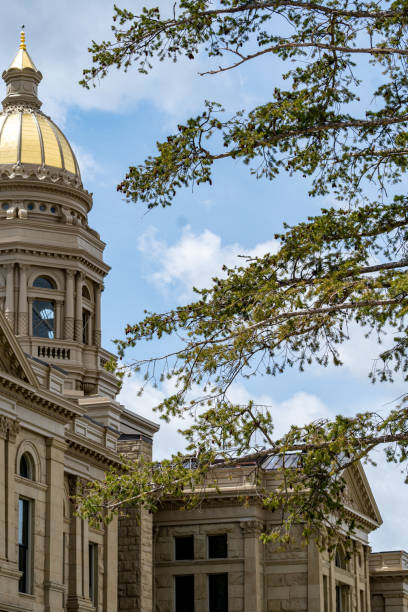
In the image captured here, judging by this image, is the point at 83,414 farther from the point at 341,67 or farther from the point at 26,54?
the point at 26,54

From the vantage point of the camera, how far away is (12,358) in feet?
136

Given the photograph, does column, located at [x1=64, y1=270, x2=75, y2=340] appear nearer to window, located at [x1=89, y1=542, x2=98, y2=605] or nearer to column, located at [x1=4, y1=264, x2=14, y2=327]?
column, located at [x1=4, y1=264, x2=14, y2=327]

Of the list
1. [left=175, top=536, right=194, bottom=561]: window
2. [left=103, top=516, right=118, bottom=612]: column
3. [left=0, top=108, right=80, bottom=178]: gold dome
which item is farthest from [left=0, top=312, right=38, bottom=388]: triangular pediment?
[left=0, top=108, right=80, bottom=178]: gold dome

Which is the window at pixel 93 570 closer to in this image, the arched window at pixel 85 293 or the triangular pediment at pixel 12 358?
the triangular pediment at pixel 12 358

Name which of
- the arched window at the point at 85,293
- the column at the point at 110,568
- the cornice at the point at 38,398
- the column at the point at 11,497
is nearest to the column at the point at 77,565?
the column at the point at 110,568

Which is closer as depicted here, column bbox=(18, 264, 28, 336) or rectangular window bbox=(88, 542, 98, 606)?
rectangular window bbox=(88, 542, 98, 606)

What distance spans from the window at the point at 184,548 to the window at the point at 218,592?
1454 mm

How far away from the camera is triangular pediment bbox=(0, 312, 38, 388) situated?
134 feet

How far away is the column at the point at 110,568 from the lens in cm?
4972

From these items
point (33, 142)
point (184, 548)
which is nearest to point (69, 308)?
point (33, 142)

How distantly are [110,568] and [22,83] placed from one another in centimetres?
3417

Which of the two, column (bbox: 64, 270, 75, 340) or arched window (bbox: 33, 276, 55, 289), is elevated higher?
arched window (bbox: 33, 276, 55, 289)

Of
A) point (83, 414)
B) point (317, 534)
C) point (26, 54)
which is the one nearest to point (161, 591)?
point (83, 414)

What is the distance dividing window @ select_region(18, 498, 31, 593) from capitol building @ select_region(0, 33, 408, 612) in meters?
0.05
